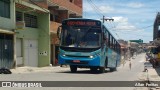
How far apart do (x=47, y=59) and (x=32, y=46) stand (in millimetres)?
3139

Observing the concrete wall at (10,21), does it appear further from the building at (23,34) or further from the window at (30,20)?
the window at (30,20)

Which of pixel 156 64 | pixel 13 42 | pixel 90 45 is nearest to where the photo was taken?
pixel 90 45

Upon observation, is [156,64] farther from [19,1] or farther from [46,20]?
[19,1]

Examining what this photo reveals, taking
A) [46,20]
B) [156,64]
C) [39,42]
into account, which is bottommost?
[156,64]

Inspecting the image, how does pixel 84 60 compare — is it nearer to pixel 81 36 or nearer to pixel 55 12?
pixel 81 36

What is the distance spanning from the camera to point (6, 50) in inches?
1214

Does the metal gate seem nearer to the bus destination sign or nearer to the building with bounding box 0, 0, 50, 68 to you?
the building with bounding box 0, 0, 50, 68

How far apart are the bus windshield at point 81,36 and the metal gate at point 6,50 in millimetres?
8250

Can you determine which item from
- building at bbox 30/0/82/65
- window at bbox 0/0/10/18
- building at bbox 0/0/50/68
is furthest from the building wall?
window at bbox 0/0/10/18

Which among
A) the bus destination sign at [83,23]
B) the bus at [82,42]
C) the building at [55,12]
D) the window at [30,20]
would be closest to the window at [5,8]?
the window at [30,20]

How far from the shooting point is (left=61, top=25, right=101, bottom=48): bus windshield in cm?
→ 2323

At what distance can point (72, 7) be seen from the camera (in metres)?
54.7

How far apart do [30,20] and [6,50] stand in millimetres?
9632

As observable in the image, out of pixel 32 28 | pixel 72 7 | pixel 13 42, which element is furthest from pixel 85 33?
pixel 72 7
